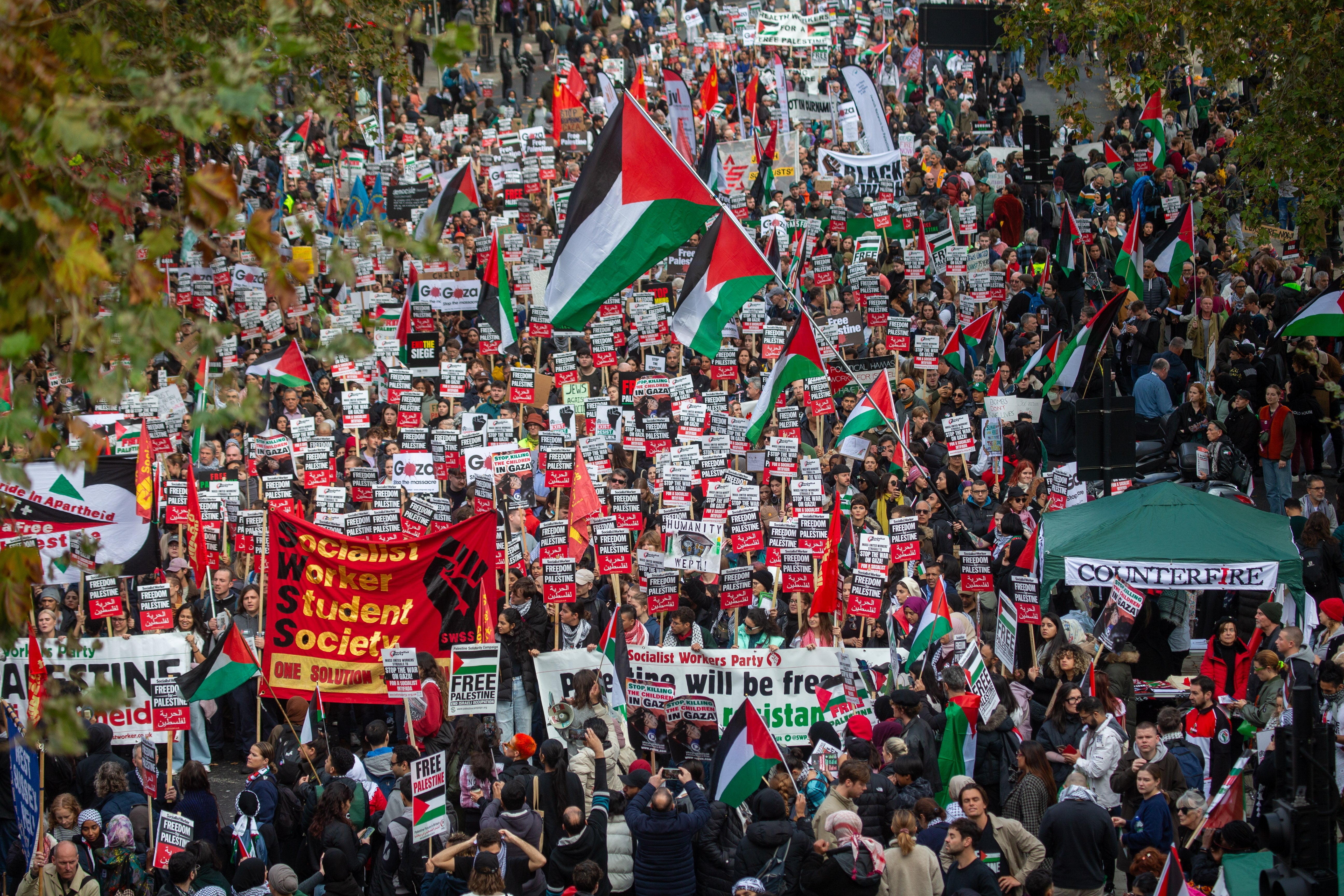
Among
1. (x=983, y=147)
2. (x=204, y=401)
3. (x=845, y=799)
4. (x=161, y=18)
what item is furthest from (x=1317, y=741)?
(x=983, y=147)

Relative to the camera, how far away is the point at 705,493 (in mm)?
14891

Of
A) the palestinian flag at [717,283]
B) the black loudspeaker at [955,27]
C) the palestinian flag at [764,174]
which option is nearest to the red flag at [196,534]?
the palestinian flag at [717,283]

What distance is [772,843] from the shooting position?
28.9 ft

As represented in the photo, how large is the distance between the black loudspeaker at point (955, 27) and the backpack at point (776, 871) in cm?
2417

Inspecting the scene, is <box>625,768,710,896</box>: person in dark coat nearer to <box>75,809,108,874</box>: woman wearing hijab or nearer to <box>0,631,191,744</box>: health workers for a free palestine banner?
<box>75,809,108,874</box>: woman wearing hijab

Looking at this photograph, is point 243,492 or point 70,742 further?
point 243,492

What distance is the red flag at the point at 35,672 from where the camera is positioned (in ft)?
28.5

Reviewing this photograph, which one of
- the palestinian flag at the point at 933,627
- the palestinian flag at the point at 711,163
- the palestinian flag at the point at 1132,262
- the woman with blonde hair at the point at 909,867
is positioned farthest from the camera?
the palestinian flag at the point at 711,163

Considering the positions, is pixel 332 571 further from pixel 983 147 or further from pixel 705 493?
pixel 983 147

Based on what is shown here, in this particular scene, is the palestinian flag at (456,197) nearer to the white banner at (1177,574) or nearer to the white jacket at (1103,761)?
the white banner at (1177,574)

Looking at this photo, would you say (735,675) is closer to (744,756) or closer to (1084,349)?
(744,756)

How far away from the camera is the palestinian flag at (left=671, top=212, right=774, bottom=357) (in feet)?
45.1

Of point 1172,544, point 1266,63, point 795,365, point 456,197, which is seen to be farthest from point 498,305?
point 1172,544

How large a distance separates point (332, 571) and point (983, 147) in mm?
18821
